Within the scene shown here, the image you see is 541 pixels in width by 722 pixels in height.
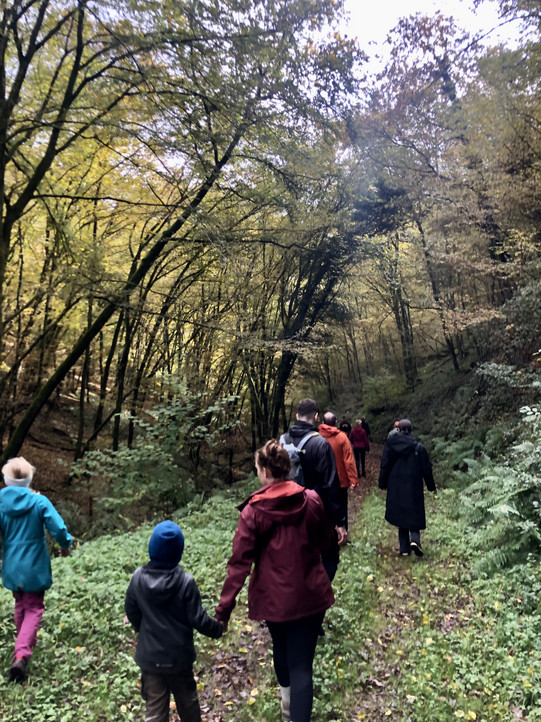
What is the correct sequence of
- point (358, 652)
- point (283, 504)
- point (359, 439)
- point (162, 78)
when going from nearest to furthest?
point (283, 504)
point (358, 652)
point (162, 78)
point (359, 439)

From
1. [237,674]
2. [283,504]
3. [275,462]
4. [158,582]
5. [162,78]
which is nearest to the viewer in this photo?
[158,582]

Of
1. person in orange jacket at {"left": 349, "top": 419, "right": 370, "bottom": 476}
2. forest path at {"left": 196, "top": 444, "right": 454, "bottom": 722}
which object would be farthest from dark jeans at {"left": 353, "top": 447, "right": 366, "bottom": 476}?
forest path at {"left": 196, "top": 444, "right": 454, "bottom": 722}

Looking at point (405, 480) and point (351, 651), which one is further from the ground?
point (405, 480)

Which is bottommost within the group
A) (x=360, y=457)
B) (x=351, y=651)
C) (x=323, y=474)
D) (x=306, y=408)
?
(x=360, y=457)

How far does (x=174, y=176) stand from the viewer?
20.6 feet

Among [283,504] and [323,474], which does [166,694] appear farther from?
[323,474]

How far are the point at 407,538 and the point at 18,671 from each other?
4755 mm

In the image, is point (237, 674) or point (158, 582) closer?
point (158, 582)

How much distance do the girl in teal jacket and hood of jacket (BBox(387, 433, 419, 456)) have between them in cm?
431

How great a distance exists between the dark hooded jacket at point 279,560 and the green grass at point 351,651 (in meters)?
1.16

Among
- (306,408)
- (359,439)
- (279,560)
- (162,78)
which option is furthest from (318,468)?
(359,439)

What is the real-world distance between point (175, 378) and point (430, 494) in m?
6.59

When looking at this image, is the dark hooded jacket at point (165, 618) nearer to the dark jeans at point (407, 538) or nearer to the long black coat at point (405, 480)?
the long black coat at point (405, 480)

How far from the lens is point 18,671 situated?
10.4 feet
